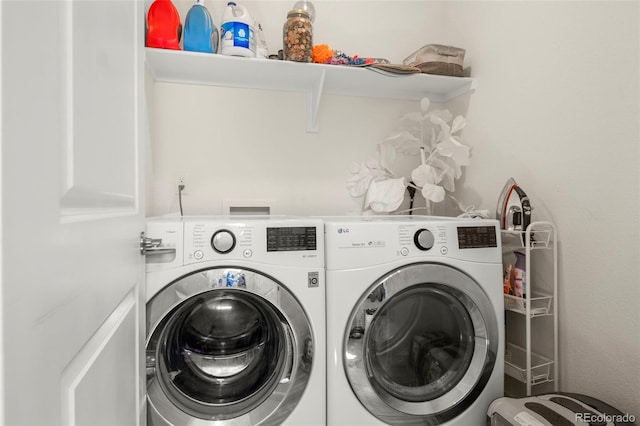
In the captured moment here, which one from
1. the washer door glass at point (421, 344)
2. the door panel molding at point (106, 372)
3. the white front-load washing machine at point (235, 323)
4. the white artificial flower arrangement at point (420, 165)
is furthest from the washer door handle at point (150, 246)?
the white artificial flower arrangement at point (420, 165)

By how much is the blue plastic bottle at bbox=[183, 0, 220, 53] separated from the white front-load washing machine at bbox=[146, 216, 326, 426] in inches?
31.1

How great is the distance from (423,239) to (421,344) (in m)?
0.38

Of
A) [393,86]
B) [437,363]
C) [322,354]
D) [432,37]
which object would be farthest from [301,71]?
[437,363]

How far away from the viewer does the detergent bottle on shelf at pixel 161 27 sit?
1471 mm

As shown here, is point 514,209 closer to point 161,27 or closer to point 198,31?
point 198,31

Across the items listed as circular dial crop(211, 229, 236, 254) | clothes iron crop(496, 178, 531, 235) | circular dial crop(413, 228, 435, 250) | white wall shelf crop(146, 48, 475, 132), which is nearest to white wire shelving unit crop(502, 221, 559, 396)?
clothes iron crop(496, 178, 531, 235)

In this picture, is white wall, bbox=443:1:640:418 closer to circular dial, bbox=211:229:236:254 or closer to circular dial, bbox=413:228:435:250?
circular dial, bbox=413:228:435:250

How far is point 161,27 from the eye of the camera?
147cm

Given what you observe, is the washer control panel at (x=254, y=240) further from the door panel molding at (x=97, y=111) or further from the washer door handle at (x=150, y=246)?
the door panel molding at (x=97, y=111)

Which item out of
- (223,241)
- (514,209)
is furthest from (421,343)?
(223,241)

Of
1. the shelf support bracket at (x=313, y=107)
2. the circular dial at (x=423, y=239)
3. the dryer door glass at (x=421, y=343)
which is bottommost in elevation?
the dryer door glass at (x=421, y=343)

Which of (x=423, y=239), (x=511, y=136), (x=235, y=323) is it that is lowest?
(x=235, y=323)

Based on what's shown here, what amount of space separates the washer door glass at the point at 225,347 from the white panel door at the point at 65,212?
1.05 feet

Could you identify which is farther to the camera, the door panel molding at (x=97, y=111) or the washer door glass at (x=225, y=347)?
the washer door glass at (x=225, y=347)
